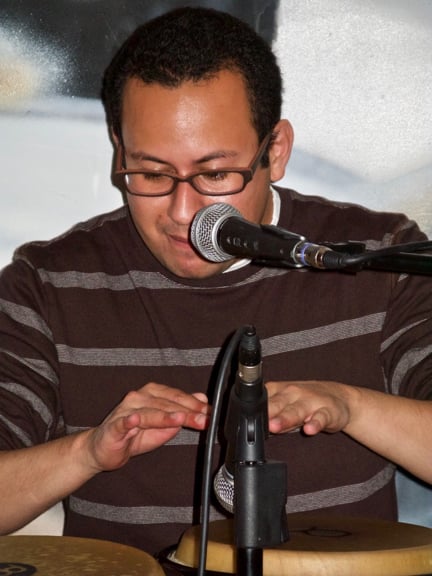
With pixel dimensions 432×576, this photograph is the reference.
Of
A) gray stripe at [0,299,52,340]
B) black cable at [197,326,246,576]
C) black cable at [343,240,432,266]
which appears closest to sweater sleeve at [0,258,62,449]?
gray stripe at [0,299,52,340]

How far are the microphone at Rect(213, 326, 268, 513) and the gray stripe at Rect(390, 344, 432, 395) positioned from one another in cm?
77

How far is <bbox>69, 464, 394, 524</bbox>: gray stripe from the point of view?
1.81 meters

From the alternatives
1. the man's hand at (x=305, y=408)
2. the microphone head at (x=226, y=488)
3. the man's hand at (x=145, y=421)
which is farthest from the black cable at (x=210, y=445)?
the man's hand at (x=145, y=421)

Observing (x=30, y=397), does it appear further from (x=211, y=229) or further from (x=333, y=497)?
(x=211, y=229)

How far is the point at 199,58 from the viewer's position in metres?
1.69

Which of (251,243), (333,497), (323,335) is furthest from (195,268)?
(251,243)

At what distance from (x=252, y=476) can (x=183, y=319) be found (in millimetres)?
837

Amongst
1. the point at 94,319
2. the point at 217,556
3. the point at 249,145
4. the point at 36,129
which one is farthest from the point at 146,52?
the point at 217,556

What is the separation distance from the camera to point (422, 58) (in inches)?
80.5

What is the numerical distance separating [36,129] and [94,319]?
17.8 inches

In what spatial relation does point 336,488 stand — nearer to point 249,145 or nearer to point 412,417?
point 412,417

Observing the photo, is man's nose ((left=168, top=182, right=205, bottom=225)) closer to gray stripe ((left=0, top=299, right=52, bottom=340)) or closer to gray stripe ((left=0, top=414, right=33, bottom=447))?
gray stripe ((left=0, top=299, right=52, bottom=340))

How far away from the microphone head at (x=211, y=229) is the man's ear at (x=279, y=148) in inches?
23.2

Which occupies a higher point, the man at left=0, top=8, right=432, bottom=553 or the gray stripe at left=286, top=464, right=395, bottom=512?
the man at left=0, top=8, right=432, bottom=553
